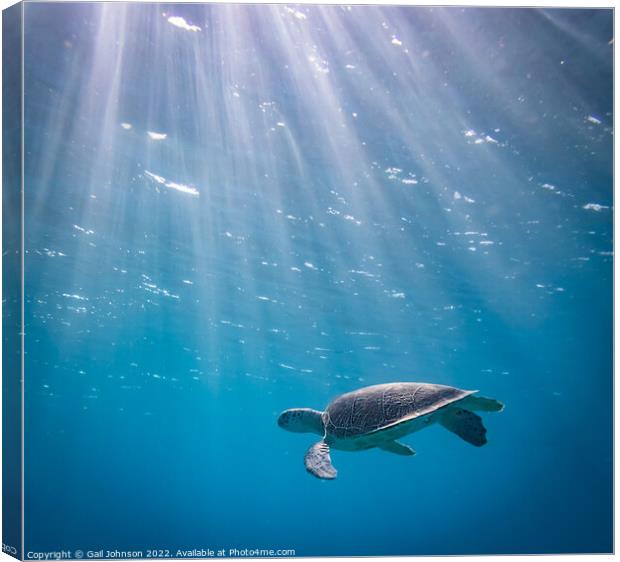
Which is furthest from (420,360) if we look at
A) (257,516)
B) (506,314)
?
(257,516)

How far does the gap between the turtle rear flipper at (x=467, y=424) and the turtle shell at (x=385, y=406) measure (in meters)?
0.34

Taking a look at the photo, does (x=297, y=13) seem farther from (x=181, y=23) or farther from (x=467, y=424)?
(x=467, y=424)

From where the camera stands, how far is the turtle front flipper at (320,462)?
16.4 feet

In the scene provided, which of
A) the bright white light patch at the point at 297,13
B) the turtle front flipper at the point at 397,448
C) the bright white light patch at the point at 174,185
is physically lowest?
the turtle front flipper at the point at 397,448

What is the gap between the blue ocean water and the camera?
728 cm

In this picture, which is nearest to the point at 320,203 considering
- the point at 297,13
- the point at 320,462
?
the point at 297,13

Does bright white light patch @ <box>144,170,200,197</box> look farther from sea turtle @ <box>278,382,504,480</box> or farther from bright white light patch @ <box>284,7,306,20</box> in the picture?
sea turtle @ <box>278,382,504,480</box>

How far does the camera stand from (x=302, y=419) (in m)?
6.96

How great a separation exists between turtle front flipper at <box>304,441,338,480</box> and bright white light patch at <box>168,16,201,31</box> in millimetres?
6812

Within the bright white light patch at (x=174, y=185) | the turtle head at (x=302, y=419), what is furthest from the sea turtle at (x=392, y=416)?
the bright white light patch at (x=174, y=185)

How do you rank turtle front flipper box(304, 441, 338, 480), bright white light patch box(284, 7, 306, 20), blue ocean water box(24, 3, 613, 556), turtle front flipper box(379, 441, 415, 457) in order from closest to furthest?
1. turtle front flipper box(304, 441, 338, 480)
2. turtle front flipper box(379, 441, 415, 457)
3. bright white light patch box(284, 7, 306, 20)
4. blue ocean water box(24, 3, 613, 556)

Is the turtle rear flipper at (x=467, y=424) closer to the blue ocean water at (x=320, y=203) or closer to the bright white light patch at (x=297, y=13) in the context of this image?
the blue ocean water at (x=320, y=203)

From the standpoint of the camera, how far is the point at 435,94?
8.27 metres

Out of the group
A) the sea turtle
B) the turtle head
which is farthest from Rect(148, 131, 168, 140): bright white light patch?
the sea turtle
